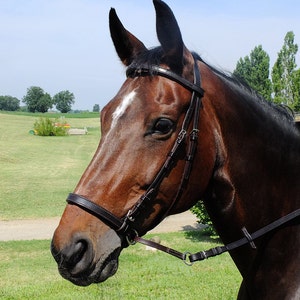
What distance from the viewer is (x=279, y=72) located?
2573 cm

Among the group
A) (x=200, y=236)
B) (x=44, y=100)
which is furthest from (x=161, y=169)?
(x=44, y=100)

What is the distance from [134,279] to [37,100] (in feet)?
352

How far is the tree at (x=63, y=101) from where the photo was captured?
112438mm

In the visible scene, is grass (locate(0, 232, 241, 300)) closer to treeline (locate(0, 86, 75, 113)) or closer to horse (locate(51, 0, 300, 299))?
horse (locate(51, 0, 300, 299))

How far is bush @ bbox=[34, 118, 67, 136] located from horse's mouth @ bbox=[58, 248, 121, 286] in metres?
46.4

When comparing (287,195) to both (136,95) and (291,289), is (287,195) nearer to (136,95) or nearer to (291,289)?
(291,289)

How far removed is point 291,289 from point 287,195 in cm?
50

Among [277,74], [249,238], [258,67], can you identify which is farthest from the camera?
[258,67]

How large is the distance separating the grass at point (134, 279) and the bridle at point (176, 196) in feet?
10.6

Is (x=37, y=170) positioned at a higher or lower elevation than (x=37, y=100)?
higher

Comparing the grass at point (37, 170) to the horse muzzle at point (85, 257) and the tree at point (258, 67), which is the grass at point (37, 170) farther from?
the tree at point (258, 67)

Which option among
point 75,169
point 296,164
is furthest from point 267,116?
point 75,169

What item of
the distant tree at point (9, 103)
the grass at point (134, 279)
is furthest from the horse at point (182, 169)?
the distant tree at point (9, 103)

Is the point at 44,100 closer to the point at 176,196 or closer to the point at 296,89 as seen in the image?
the point at 296,89
